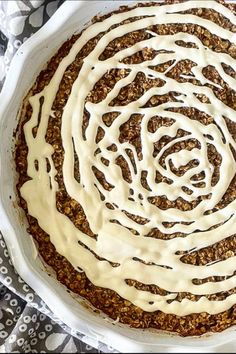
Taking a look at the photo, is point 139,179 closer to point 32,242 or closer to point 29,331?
point 32,242

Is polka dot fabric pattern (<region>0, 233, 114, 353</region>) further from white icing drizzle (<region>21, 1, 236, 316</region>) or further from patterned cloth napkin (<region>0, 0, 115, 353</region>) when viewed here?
white icing drizzle (<region>21, 1, 236, 316</region>)

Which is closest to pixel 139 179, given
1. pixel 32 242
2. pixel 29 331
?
pixel 32 242

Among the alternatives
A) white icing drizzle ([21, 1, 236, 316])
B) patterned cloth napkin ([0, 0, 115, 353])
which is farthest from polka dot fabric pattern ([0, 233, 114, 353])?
white icing drizzle ([21, 1, 236, 316])

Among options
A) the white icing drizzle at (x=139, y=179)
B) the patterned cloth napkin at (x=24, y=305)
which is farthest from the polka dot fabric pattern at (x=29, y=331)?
the white icing drizzle at (x=139, y=179)

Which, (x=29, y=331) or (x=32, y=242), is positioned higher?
(x=32, y=242)

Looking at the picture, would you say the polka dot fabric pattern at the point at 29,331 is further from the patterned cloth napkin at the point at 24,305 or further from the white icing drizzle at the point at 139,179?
the white icing drizzle at the point at 139,179
